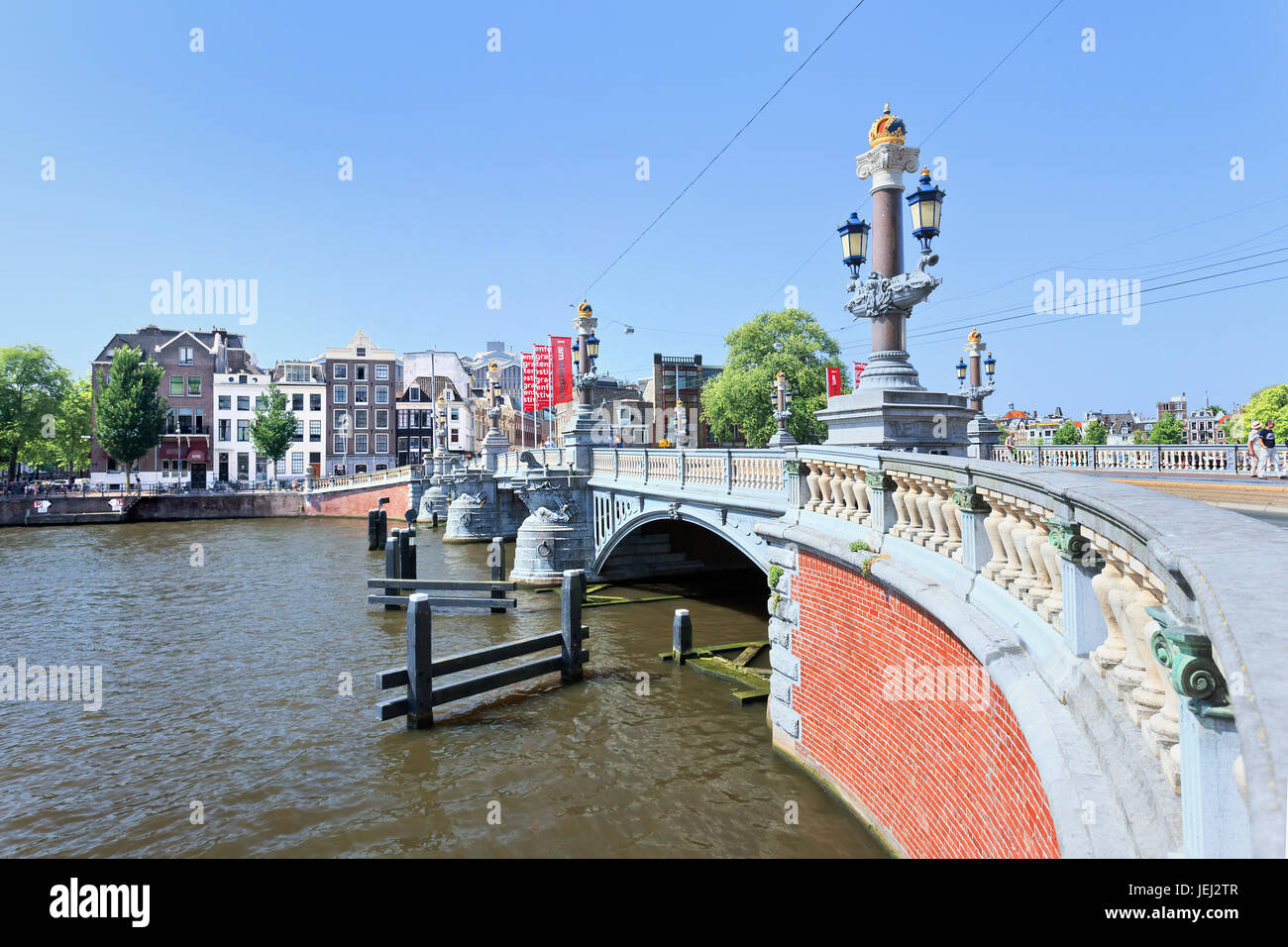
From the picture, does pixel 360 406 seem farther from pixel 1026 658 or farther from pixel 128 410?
pixel 1026 658

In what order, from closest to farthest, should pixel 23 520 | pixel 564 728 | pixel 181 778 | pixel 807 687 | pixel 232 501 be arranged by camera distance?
pixel 807 687, pixel 181 778, pixel 564 728, pixel 23 520, pixel 232 501

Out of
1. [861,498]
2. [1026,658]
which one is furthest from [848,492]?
[1026,658]

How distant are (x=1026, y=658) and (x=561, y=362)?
33807 mm

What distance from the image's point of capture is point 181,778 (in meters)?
10.5

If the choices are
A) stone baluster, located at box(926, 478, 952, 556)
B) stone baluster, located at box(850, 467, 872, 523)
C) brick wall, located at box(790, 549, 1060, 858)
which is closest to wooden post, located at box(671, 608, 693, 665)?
brick wall, located at box(790, 549, 1060, 858)

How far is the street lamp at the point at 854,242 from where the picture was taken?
8875 millimetres

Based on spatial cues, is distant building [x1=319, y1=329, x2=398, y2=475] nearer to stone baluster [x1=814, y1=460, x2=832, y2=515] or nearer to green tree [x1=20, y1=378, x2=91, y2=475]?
green tree [x1=20, y1=378, x2=91, y2=475]

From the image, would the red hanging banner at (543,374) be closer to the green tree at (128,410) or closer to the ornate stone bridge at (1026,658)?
the ornate stone bridge at (1026,658)

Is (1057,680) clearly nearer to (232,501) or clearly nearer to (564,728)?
(564,728)

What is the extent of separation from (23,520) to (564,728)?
5066 cm

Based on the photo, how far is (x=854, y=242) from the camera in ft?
29.2

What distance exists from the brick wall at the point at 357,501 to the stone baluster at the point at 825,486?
137 ft
